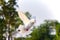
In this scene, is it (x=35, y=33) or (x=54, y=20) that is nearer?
(x=54, y=20)

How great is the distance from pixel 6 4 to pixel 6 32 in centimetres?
104

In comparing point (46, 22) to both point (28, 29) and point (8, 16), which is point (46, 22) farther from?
point (28, 29)

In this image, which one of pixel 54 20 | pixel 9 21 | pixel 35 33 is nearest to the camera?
pixel 9 21

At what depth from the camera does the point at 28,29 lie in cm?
654

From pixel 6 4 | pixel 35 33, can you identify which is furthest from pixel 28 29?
pixel 35 33

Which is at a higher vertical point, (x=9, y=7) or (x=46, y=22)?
(x=46, y=22)

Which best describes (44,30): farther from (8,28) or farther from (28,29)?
(28,29)

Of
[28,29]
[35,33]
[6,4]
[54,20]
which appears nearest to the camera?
[28,29]

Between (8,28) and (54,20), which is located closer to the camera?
(8,28)

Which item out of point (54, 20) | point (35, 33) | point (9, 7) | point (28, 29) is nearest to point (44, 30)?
point (35, 33)

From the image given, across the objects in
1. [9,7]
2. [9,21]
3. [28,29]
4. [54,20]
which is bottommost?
[28,29]

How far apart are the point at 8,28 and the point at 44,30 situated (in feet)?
57.1

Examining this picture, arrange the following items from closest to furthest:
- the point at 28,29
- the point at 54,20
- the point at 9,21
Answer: the point at 28,29 → the point at 9,21 → the point at 54,20

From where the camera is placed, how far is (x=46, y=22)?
27.5 m
